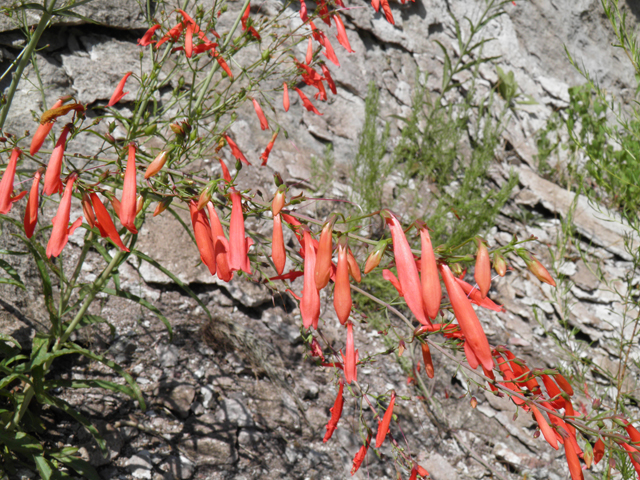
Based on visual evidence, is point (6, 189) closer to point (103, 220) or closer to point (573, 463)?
point (103, 220)

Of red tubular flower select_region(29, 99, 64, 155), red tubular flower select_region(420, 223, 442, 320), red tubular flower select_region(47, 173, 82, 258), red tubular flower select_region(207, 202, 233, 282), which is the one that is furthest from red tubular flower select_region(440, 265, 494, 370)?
red tubular flower select_region(29, 99, 64, 155)

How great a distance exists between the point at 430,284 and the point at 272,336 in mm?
2088

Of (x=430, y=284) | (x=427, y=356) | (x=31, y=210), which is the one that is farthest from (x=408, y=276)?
(x=31, y=210)

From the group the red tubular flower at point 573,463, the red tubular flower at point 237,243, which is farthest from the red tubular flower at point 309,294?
the red tubular flower at point 573,463

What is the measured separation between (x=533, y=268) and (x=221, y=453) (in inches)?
68.1

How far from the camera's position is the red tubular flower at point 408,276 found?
903 mm

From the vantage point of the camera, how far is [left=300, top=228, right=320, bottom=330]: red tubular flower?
947 mm

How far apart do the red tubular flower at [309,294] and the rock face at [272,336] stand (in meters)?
0.59

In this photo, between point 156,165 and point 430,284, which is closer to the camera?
point 430,284

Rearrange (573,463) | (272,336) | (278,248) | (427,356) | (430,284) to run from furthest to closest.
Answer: (272,336)
(427,356)
(573,463)
(278,248)
(430,284)

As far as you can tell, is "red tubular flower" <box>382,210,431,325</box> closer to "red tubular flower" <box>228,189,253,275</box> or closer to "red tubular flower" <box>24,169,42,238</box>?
"red tubular flower" <box>228,189,253,275</box>

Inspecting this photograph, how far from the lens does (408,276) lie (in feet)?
3.05

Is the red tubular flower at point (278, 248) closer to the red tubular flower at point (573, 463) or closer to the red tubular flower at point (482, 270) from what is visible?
the red tubular flower at point (482, 270)

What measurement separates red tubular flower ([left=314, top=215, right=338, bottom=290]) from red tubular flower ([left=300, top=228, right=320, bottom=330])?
0.03 m
